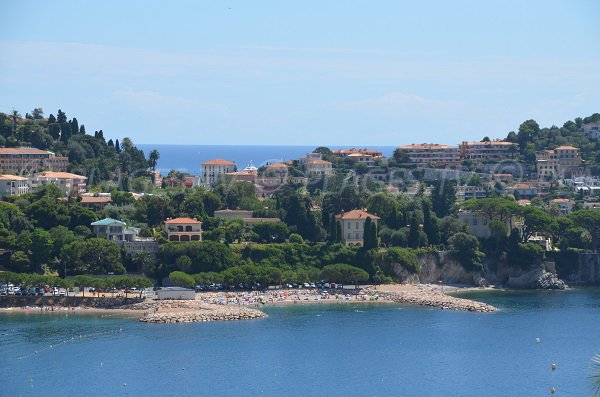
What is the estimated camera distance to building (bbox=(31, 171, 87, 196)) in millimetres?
79688

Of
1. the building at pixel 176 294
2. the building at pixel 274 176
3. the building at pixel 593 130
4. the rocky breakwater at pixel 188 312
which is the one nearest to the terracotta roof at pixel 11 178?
the building at pixel 274 176

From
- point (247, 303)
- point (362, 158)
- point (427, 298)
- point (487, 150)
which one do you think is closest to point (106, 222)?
point (247, 303)

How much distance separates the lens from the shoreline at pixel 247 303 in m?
57.2

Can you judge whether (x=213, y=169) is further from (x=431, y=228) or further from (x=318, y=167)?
(x=431, y=228)

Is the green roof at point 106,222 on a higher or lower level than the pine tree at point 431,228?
higher

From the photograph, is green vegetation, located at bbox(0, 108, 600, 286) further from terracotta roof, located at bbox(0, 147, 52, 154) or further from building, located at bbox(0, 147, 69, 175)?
terracotta roof, located at bbox(0, 147, 52, 154)

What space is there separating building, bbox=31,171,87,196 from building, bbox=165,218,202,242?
11.7 metres

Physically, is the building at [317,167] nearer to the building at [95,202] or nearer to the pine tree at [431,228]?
the building at [95,202]

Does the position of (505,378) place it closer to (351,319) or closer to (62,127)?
(351,319)

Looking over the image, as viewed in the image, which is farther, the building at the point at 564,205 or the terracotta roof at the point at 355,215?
the building at the point at 564,205

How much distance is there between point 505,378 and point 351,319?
506 inches

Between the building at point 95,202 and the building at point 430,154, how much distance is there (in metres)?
34.8

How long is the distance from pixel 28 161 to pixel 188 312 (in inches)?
1278

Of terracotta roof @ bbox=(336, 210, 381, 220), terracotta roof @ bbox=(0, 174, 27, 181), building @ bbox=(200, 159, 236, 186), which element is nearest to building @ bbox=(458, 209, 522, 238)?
terracotta roof @ bbox=(336, 210, 381, 220)
